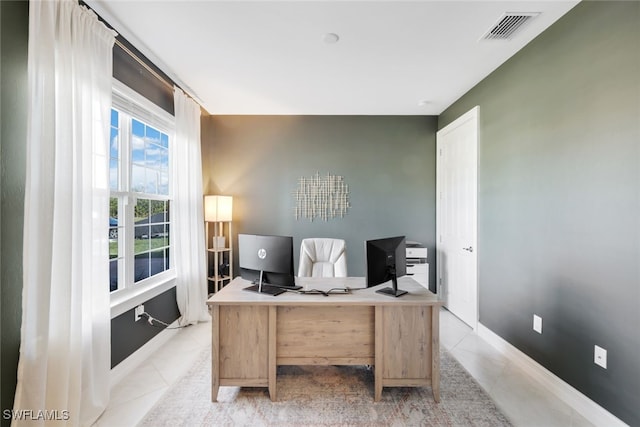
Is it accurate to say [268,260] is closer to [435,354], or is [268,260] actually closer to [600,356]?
[435,354]

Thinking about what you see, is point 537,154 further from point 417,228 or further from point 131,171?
point 131,171

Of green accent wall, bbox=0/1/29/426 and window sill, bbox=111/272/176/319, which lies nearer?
green accent wall, bbox=0/1/29/426

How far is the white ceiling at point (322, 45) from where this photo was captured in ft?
6.31

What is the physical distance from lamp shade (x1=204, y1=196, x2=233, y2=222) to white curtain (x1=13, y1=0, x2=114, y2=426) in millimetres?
1833

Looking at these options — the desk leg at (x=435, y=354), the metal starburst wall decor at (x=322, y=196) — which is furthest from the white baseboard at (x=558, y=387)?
the metal starburst wall decor at (x=322, y=196)

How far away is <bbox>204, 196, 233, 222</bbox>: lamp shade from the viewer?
12.4 ft

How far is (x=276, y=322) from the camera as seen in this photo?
1987mm

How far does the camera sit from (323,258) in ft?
9.83

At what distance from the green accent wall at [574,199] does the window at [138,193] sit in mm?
3331

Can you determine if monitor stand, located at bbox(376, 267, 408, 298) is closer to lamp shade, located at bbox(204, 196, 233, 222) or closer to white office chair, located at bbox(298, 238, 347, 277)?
white office chair, located at bbox(298, 238, 347, 277)

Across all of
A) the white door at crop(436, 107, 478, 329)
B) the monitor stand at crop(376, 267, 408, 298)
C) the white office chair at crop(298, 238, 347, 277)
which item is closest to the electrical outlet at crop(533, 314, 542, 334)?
the white door at crop(436, 107, 478, 329)

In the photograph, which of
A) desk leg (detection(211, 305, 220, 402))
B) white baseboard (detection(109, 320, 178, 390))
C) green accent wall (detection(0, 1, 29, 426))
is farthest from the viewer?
white baseboard (detection(109, 320, 178, 390))

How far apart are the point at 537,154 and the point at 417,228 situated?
1.99 m

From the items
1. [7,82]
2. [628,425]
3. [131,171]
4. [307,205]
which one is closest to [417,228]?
[307,205]
